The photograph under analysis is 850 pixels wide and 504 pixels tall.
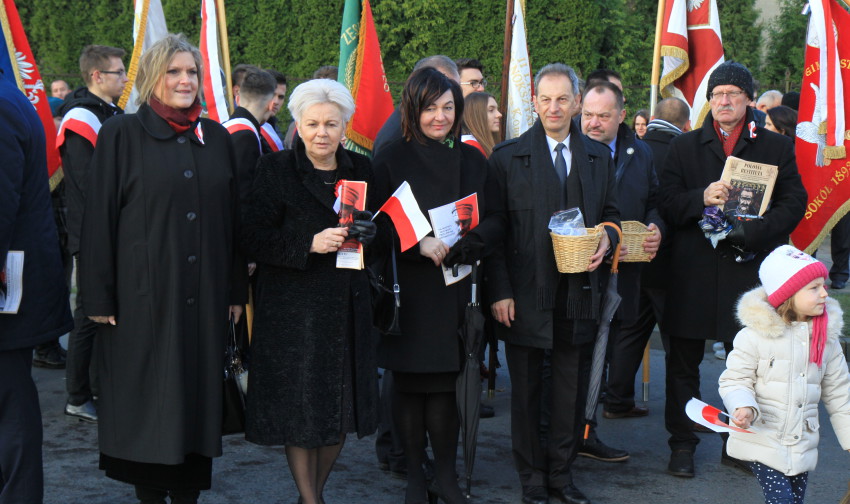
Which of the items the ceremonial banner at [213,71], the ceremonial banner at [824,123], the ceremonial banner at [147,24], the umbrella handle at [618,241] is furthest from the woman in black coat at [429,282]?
the ceremonial banner at [824,123]

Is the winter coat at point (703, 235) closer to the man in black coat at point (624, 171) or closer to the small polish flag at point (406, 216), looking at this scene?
the man in black coat at point (624, 171)

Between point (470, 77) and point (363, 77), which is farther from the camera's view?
point (470, 77)

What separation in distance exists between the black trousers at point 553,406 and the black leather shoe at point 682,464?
31.4 inches

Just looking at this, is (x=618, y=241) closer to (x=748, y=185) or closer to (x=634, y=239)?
(x=634, y=239)

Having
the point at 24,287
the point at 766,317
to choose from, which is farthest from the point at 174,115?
the point at 766,317

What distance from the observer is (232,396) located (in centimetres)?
446

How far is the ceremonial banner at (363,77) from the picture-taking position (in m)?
7.36

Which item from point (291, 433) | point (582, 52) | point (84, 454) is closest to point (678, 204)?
point (291, 433)

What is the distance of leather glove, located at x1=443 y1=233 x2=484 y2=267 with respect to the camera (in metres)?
4.64

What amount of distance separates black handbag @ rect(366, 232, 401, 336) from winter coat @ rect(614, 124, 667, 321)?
5.41 ft

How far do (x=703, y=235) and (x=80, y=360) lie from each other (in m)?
3.96

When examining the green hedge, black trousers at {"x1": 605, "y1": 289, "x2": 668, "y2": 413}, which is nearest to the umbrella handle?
black trousers at {"x1": 605, "y1": 289, "x2": 668, "y2": 413}

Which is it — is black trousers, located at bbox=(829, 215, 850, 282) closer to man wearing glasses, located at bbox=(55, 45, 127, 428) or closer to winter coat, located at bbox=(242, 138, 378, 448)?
man wearing glasses, located at bbox=(55, 45, 127, 428)

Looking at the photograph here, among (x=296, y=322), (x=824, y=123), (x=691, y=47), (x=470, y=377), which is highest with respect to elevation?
(x=691, y=47)
